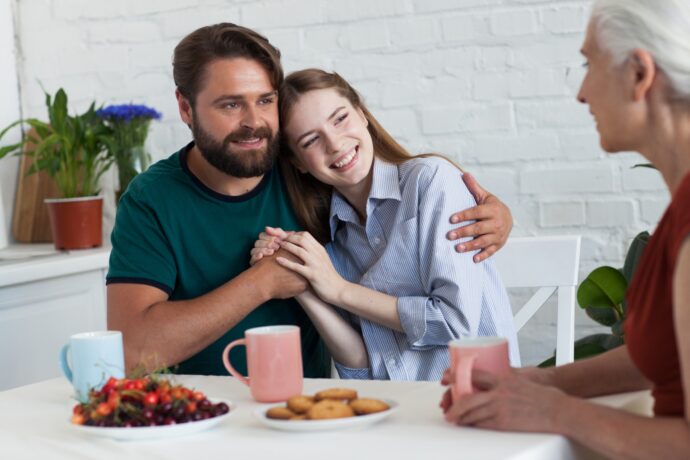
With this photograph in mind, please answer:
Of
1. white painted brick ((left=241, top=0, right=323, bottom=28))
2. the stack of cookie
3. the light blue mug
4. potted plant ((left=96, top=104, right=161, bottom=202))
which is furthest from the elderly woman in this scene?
potted plant ((left=96, top=104, right=161, bottom=202))

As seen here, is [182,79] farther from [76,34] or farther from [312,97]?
[76,34]

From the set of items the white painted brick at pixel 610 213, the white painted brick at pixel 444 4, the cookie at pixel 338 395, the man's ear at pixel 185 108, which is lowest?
the cookie at pixel 338 395

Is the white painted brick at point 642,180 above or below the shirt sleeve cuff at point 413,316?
above

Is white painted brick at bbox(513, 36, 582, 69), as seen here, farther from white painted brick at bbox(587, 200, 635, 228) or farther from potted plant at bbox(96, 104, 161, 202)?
potted plant at bbox(96, 104, 161, 202)

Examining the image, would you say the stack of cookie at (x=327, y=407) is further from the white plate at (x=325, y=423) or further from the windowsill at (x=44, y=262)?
the windowsill at (x=44, y=262)

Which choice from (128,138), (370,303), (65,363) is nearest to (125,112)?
(128,138)

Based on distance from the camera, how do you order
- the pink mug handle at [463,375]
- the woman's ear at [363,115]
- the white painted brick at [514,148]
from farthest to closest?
the white painted brick at [514,148], the woman's ear at [363,115], the pink mug handle at [463,375]

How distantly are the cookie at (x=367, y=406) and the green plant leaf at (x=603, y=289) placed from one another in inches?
45.4

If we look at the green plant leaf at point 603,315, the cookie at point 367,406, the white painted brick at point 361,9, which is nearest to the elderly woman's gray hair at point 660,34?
the cookie at point 367,406

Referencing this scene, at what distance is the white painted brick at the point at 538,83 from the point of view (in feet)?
8.41

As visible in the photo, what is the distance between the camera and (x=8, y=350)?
273 centimetres

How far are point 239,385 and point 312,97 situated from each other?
24.9 inches

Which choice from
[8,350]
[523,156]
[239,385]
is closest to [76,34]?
[8,350]

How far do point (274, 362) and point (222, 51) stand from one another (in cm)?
85
